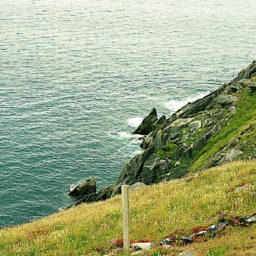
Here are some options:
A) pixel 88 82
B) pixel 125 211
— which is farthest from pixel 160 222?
pixel 88 82

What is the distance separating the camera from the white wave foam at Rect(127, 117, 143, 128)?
85250 millimetres

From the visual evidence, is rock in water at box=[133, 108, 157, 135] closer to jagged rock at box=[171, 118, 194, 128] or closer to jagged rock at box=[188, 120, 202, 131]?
jagged rock at box=[171, 118, 194, 128]

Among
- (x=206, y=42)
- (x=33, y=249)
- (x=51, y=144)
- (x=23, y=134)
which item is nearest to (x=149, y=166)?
(x=51, y=144)

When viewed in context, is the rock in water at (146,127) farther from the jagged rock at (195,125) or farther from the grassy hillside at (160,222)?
the grassy hillside at (160,222)

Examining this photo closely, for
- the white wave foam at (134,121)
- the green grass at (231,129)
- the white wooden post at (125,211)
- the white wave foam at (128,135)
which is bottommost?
the white wave foam at (128,135)

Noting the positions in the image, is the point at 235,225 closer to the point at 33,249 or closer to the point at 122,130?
the point at 33,249

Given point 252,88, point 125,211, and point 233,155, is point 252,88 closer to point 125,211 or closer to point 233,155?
point 233,155

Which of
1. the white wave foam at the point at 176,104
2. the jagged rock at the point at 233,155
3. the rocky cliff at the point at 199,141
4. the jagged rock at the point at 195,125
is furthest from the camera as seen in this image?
the white wave foam at the point at 176,104

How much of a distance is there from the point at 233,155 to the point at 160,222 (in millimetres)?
21807

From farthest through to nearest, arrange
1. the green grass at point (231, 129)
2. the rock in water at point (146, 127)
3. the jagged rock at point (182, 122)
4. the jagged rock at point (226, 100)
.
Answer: the rock in water at point (146, 127)
the jagged rock at point (182, 122)
the jagged rock at point (226, 100)
the green grass at point (231, 129)

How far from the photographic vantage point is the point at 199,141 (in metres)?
56.7

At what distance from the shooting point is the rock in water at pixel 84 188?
208 feet

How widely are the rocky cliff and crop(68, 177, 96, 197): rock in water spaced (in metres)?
0.91

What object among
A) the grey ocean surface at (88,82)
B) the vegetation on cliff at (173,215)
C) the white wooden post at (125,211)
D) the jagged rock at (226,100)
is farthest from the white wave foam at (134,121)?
the white wooden post at (125,211)
